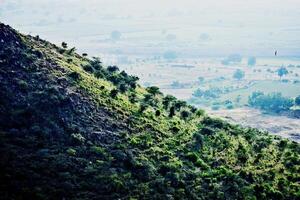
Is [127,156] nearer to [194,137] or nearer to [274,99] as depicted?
[194,137]

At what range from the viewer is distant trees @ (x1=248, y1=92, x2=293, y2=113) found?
12006cm

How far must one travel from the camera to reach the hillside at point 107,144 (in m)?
27.9

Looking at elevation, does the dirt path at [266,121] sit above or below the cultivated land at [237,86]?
below

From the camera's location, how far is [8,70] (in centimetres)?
3662

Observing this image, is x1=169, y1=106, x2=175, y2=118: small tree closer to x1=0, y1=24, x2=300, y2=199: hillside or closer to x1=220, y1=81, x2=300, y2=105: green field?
x1=0, y1=24, x2=300, y2=199: hillside

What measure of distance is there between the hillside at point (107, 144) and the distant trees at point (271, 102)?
77483 millimetres

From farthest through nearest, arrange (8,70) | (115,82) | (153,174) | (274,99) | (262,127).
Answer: (274,99), (262,127), (115,82), (8,70), (153,174)

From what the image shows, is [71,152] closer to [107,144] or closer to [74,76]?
[107,144]

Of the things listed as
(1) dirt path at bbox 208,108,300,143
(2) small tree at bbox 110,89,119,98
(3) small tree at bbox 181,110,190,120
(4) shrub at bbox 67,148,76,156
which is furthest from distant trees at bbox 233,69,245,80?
(4) shrub at bbox 67,148,76,156

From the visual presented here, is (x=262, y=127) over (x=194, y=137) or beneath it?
beneath

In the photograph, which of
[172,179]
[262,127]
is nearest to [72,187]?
[172,179]

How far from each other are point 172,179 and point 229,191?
446cm

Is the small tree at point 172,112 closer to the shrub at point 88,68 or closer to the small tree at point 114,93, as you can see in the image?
the small tree at point 114,93

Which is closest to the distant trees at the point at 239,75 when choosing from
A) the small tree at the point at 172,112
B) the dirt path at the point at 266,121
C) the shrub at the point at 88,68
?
the dirt path at the point at 266,121
